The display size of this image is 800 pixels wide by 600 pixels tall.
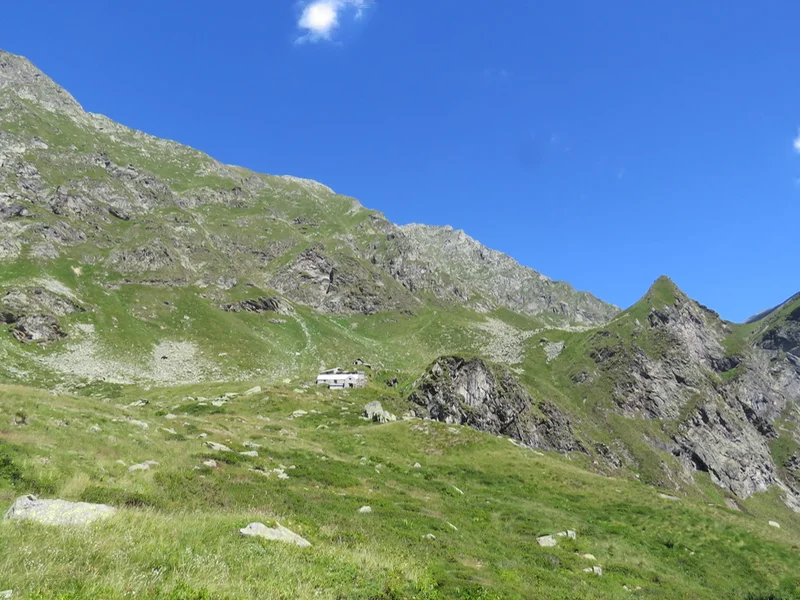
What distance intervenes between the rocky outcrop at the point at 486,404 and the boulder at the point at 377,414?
547 inches

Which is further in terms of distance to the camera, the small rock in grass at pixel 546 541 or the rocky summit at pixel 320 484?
the small rock in grass at pixel 546 541

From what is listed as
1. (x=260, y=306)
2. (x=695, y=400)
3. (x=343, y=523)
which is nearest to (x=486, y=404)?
(x=343, y=523)

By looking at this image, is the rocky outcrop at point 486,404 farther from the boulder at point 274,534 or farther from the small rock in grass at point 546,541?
the boulder at point 274,534

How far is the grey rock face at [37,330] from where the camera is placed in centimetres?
10794

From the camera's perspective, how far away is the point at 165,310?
15175 cm

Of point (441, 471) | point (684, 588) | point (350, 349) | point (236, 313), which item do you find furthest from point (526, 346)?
point (684, 588)

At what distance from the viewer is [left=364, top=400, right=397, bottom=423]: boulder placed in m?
56.9

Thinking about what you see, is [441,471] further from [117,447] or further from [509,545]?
[117,447]

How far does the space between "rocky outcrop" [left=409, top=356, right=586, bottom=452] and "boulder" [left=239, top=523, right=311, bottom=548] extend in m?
59.7

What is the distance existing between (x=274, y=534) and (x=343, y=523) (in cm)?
632

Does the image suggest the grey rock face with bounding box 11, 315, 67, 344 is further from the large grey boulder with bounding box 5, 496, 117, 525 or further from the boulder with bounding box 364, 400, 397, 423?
the large grey boulder with bounding box 5, 496, 117, 525

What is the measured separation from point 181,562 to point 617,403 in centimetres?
16106

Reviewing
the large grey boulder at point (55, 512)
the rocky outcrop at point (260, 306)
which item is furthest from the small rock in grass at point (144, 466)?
the rocky outcrop at point (260, 306)

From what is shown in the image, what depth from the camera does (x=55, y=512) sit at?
439 inches
